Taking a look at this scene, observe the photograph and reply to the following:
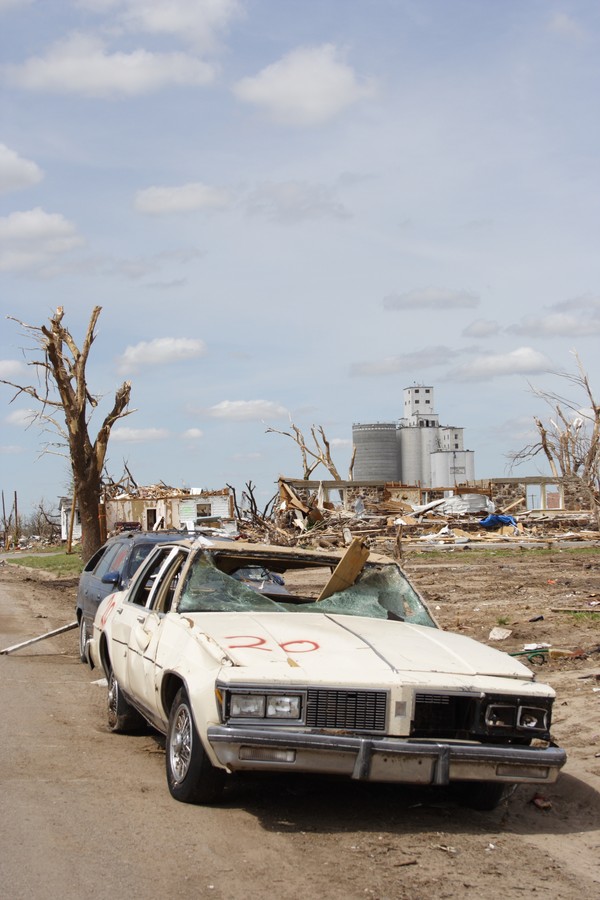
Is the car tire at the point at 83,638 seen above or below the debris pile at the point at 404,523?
below

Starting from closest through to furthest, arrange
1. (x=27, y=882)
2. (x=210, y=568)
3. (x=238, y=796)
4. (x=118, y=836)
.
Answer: (x=27, y=882) < (x=118, y=836) < (x=238, y=796) < (x=210, y=568)

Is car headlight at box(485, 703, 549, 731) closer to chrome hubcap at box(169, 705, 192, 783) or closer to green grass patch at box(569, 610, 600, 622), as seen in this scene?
chrome hubcap at box(169, 705, 192, 783)

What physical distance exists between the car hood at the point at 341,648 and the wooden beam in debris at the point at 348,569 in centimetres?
59

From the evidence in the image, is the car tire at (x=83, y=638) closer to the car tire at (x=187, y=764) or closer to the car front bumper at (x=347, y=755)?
the car tire at (x=187, y=764)

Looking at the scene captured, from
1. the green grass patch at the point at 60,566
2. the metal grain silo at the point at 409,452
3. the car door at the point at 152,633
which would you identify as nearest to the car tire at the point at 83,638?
the car door at the point at 152,633

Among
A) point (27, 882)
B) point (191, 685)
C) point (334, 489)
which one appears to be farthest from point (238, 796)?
point (334, 489)

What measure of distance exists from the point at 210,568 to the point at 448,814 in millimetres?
2355

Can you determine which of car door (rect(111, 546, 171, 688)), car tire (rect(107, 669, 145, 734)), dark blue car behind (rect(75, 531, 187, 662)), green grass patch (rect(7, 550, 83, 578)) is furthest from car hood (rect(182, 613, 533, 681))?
green grass patch (rect(7, 550, 83, 578))

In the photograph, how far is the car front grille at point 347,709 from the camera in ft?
18.8

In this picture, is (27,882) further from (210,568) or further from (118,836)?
(210,568)

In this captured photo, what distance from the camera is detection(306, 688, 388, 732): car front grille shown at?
572 cm

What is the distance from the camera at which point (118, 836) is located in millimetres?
5523

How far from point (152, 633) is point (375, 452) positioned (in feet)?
212

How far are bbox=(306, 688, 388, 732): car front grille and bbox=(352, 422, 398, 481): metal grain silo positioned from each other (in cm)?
6546
